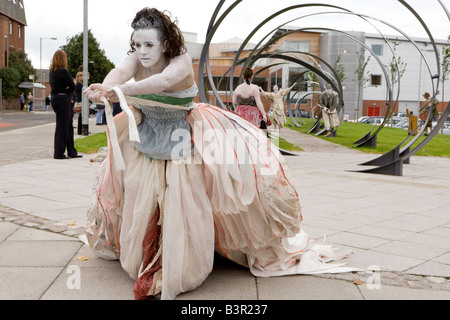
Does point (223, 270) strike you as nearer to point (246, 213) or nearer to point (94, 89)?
point (246, 213)

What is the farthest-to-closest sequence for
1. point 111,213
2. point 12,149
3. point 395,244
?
point 12,149
point 395,244
point 111,213

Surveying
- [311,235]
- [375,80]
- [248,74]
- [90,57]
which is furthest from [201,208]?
[90,57]

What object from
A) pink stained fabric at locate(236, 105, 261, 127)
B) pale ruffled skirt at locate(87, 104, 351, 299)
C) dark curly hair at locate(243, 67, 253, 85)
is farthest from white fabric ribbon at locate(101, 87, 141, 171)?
pink stained fabric at locate(236, 105, 261, 127)

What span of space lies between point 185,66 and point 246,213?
982 mm

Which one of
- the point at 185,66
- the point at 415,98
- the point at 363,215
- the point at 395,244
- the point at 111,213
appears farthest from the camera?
the point at 415,98

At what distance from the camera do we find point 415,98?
6069 centimetres

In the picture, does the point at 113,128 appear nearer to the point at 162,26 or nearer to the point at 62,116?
the point at 162,26

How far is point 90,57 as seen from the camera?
63562 mm

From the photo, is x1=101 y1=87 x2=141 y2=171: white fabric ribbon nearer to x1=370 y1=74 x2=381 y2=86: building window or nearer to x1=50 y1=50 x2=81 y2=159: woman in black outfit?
x1=50 y1=50 x2=81 y2=159: woman in black outfit

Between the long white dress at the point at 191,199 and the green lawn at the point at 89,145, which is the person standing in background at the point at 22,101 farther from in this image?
the long white dress at the point at 191,199

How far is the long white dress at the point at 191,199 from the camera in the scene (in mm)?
3123
